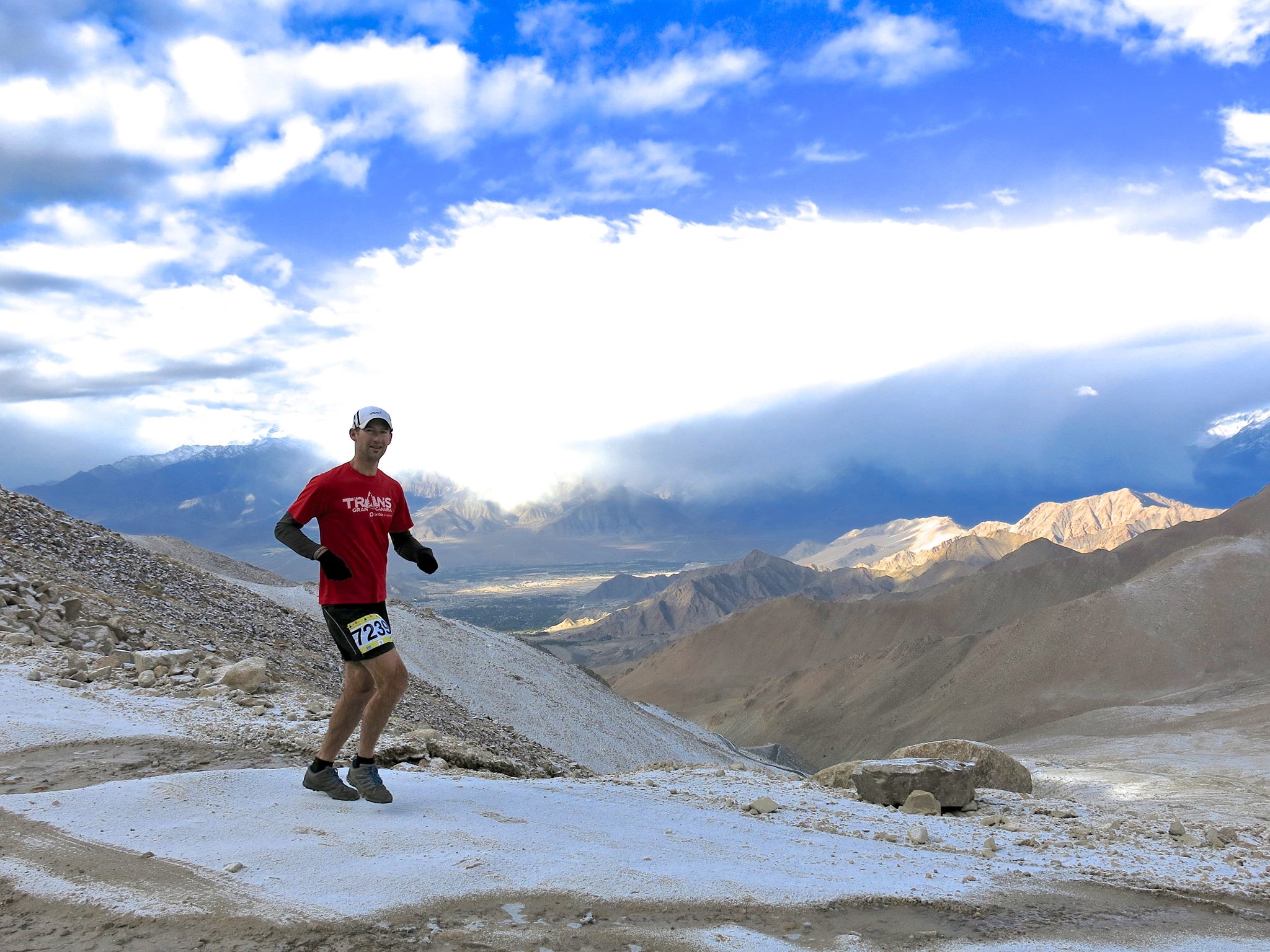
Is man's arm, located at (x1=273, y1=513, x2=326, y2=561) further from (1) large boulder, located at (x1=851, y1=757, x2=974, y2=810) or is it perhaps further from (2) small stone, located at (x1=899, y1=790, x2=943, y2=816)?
(1) large boulder, located at (x1=851, y1=757, x2=974, y2=810)

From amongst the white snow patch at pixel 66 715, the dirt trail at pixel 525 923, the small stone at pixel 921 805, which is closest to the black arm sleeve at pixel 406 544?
the dirt trail at pixel 525 923

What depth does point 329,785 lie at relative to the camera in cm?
519

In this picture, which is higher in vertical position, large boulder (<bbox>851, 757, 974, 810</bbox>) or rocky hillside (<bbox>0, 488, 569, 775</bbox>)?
rocky hillside (<bbox>0, 488, 569, 775</bbox>)

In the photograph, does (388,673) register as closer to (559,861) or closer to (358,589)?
(358,589)

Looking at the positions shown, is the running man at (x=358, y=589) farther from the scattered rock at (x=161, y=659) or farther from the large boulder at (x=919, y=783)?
the large boulder at (x=919, y=783)

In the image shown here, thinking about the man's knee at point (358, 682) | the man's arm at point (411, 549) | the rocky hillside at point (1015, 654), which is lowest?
the rocky hillside at point (1015, 654)

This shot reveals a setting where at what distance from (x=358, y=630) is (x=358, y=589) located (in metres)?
0.23

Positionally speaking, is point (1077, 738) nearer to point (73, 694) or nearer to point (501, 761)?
point (501, 761)

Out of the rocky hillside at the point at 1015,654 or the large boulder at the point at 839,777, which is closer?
the large boulder at the point at 839,777

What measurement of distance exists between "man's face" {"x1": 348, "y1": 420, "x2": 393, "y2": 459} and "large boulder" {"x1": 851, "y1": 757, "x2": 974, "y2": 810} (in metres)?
6.00

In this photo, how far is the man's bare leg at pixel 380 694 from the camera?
5102mm

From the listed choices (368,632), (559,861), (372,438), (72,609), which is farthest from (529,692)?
(559,861)

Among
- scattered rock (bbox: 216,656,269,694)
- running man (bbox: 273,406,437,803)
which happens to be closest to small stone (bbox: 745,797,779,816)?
running man (bbox: 273,406,437,803)

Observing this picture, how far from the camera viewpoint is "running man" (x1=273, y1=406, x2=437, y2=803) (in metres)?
5.07
